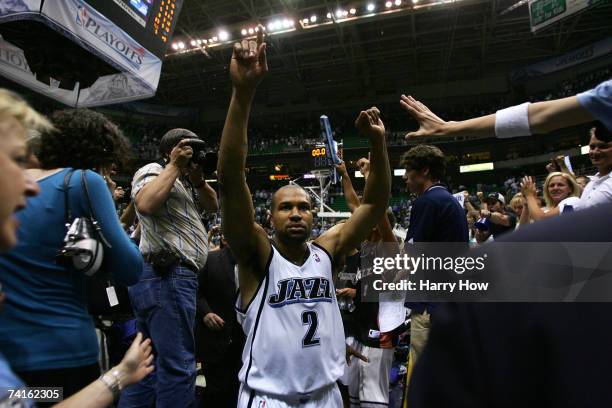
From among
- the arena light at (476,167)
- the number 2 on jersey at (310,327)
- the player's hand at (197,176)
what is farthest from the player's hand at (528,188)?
the arena light at (476,167)

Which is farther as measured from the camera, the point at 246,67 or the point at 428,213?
the point at 428,213

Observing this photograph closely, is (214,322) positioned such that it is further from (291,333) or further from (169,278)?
(291,333)

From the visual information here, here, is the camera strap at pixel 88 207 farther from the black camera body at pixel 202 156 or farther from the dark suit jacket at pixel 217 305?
the dark suit jacket at pixel 217 305

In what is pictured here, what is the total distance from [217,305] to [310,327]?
158cm

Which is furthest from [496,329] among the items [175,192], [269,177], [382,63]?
[269,177]

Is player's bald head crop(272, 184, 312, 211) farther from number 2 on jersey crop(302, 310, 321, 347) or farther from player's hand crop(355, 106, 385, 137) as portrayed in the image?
number 2 on jersey crop(302, 310, 321, 347)

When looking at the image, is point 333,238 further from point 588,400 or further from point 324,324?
point 588,400

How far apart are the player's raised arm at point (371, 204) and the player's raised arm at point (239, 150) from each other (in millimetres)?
584

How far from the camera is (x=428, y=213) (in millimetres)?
3098

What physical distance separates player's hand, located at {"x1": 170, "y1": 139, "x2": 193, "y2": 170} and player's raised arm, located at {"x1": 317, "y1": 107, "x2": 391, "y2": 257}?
0.99m

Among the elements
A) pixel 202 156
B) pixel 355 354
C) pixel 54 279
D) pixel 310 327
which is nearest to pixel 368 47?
pixel 355 354

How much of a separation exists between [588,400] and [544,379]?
0.04 metres

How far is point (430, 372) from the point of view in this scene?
451 mm

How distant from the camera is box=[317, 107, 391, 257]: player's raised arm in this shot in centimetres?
236
